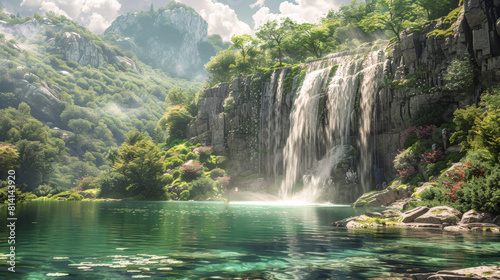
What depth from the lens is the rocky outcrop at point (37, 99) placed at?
142 m

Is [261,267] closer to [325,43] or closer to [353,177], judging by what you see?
[353,177]

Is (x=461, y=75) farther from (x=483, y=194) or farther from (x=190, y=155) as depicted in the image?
(x=190, y=155)

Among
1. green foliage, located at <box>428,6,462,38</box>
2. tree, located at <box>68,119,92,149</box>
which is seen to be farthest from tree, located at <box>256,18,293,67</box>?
tree, located at <box>68,119,92,149</box>

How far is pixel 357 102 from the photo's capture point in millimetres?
42969

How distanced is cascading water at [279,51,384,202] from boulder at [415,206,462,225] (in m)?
23.6

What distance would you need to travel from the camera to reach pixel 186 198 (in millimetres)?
54438

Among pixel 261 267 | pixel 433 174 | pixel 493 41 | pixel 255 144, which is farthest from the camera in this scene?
pixel 255 144

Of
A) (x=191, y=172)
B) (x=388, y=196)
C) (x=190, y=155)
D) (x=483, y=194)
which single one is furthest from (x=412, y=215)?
(x=190, y=155)

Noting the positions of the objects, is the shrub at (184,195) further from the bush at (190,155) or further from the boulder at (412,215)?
the boulder at (412,215)

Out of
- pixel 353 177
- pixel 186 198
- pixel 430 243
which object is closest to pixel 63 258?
pixel 430 243

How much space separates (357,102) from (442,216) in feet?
94.5

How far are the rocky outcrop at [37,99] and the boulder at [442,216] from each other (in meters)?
154

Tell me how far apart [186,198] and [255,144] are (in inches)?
530

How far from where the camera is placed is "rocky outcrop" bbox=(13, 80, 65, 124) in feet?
465
